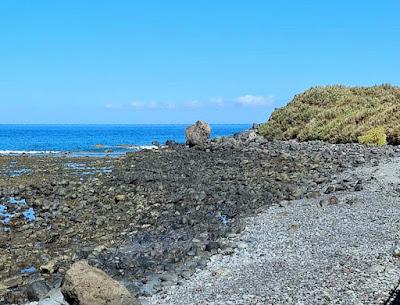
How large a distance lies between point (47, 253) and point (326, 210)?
33.8 feet

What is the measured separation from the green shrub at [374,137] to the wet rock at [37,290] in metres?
30.8

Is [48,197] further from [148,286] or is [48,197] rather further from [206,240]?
[148,286]

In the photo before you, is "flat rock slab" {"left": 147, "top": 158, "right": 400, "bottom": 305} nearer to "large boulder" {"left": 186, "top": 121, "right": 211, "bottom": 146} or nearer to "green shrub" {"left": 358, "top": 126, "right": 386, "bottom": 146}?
"green shrub" {"left": 358, "top": 126, "right": 386, "bottom": 146}

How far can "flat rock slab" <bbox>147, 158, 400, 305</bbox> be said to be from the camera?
11.2 meters

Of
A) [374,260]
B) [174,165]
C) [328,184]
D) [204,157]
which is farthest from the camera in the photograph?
[204,157]

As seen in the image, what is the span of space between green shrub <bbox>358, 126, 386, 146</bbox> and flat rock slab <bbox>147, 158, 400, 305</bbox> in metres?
20.1

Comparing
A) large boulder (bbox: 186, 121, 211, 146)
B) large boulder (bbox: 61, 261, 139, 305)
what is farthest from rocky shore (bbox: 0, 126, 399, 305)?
large boulder (bbox: 186, 121, 211, 146)

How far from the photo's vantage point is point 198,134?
5425 cm

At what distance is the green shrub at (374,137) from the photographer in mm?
39000

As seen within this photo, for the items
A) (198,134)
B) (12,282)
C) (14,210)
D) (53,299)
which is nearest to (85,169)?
(198,134)

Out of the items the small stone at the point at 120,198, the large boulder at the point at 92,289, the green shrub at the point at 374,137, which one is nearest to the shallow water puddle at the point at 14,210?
the small stone at the point at 120,198

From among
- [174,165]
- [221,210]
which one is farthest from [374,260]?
[174,165]

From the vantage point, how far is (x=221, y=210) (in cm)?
2256

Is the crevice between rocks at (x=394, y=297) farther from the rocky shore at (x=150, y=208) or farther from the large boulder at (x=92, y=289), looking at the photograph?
the rocky shore at (x=150, y=208)
